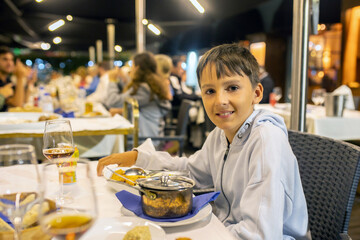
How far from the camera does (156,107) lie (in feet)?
13.6

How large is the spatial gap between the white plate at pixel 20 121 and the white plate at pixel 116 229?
5.40 feet

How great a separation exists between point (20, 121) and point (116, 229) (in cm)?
194

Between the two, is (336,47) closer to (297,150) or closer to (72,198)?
(297,150)

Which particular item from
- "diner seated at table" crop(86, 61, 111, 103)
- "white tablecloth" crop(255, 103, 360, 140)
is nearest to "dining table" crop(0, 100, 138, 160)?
"white tablecloth" crop(255, 103, 360, 140)

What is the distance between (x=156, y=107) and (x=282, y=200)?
10.4ft

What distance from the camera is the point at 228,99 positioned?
1307 mm

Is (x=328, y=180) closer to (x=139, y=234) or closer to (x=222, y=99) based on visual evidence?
(x=222, y=99)

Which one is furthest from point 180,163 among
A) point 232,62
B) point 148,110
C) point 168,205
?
point 148,110

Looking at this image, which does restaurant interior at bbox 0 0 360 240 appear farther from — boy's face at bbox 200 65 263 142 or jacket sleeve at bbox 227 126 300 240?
boy's face at bbox 200 65 263 142

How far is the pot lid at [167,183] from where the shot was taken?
0.98 metres

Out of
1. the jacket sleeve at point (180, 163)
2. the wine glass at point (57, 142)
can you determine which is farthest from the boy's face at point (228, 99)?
the wine glass at point (57, 142)

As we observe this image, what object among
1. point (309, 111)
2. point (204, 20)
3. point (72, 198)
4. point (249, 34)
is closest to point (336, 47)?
point (249, 34)

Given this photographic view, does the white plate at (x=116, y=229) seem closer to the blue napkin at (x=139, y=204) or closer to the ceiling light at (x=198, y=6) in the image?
the blue napkin at (x=139, y=204)

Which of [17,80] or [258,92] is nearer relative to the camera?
[258,92]
